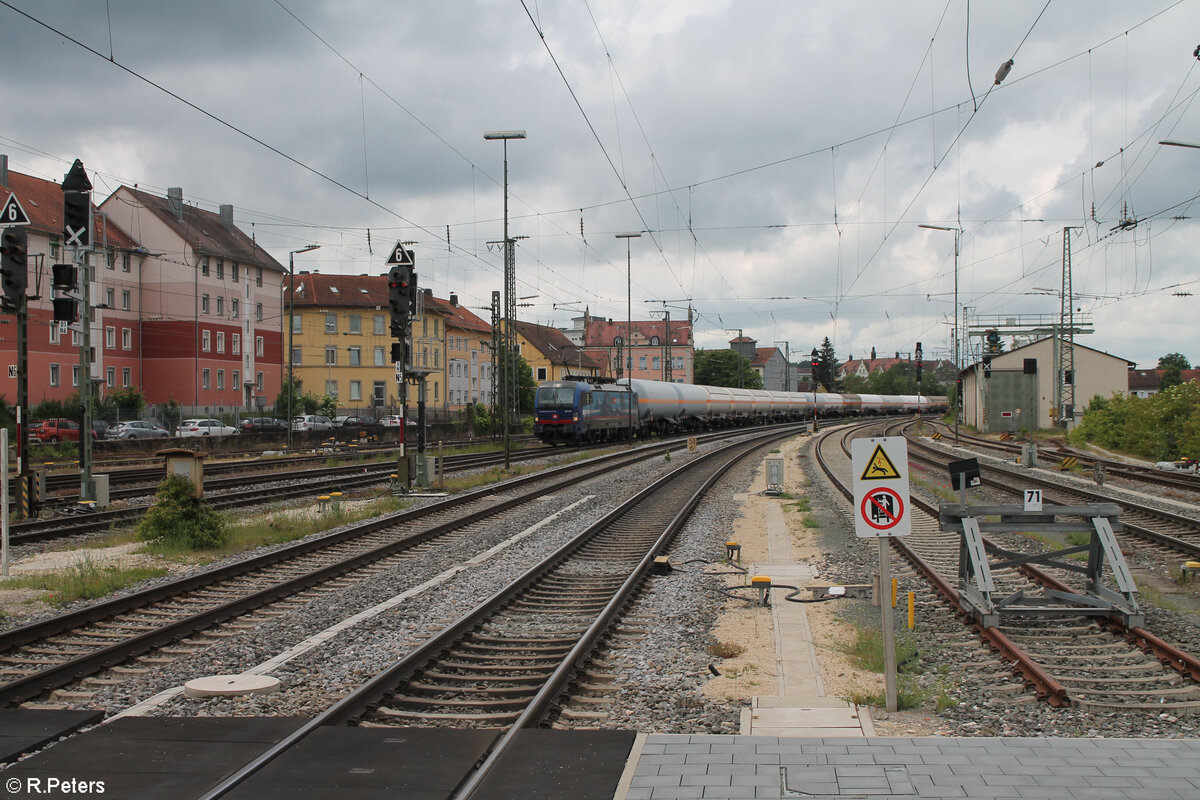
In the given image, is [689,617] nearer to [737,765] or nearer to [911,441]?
[737,765]

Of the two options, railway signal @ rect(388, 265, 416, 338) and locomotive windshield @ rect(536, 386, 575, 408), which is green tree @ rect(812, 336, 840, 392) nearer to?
locomotive windshield @ rect(536, 386, 575, 408)

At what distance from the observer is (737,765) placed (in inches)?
207

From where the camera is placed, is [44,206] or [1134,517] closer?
[1134,517]

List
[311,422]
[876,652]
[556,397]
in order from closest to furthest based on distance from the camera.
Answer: [876,652] → [556,397] → [311,422]

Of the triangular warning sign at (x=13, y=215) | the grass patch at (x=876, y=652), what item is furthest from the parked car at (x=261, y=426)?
the grass patch at (x=876, y=652)

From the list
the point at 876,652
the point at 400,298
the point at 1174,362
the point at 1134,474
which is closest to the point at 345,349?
the point at 400,298

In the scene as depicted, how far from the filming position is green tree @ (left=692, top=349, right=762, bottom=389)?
4788 inches

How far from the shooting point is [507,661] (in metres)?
7.95

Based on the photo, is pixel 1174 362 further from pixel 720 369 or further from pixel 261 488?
pixel 261 488

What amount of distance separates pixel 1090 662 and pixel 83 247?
19.0m

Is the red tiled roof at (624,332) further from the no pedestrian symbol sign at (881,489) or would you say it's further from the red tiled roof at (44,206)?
the no pedestrian symbol sign at (881,489)

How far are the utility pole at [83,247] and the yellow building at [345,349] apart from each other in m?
53.8

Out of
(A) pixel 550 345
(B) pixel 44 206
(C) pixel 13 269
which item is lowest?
(C) pixel 13 269

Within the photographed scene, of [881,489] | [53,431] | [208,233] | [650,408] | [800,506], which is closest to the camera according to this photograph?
[881,489]
